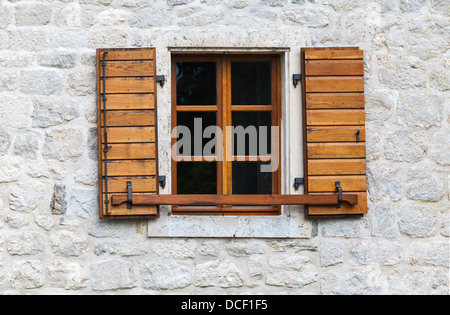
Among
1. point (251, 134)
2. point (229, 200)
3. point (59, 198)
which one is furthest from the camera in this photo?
point (251, 134)

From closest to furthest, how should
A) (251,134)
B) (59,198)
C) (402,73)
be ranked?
(59,198) → (402,73) → (251,134)

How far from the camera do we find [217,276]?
453 centimetres

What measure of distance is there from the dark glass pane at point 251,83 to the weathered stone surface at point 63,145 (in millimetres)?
1098

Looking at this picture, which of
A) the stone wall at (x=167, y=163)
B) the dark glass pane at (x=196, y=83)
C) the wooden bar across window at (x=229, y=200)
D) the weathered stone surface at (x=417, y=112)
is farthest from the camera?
the dark glass pane at (x=196, y=83)

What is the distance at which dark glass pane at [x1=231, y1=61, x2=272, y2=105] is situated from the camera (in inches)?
187

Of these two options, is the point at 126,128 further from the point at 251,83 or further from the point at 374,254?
the point at 374,254

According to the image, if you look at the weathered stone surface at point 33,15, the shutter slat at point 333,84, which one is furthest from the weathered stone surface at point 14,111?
the shutter slat at point 333,84

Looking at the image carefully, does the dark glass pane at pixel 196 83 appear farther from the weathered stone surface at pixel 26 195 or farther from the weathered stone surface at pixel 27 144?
the weathered stone surface at pixel 26 195

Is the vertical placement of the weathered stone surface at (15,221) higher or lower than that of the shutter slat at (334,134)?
lower

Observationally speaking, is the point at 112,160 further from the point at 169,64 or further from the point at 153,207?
the point at 169,64

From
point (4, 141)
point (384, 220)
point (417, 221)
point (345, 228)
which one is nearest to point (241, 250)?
point (345, 228)

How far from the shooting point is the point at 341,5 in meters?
4.67

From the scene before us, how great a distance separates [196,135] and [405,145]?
1.42 metres

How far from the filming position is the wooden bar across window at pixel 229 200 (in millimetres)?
4426
